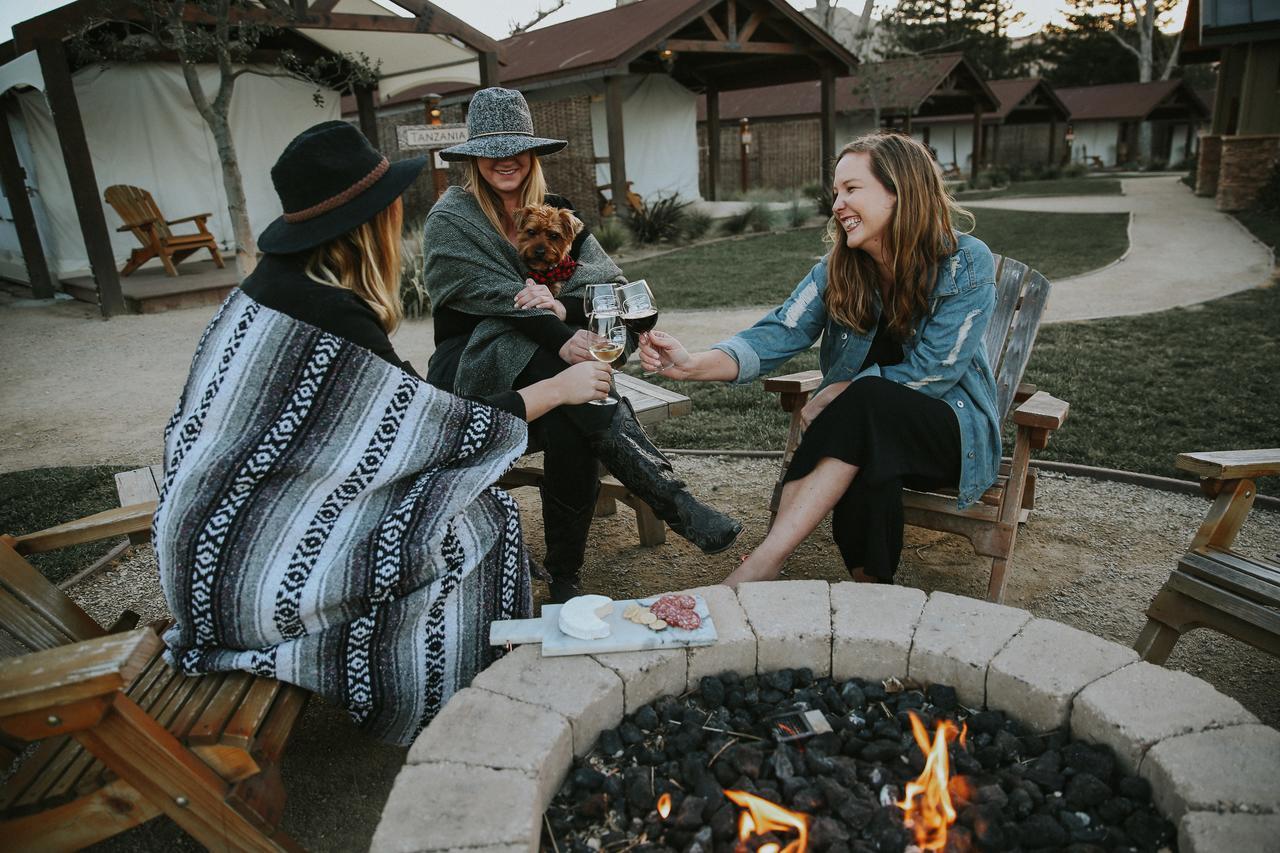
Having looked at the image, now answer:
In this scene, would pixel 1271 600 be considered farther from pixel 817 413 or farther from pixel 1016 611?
pixel 817 413

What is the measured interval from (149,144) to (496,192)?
443 inches

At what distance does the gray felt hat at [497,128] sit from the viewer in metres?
3.13

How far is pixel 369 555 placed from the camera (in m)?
2.10

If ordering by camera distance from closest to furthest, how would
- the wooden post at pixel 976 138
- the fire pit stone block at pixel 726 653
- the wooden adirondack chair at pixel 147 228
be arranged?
1. the fire pit stone block at pixel 726 653
2. the wooden adirondack chair at pixel 147 228
3. the wooden post at pixel 976 138

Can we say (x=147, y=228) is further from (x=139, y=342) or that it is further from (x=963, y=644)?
(x=963, y=644)

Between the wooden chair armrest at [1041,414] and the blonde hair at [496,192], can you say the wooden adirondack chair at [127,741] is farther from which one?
the wooden chair armrest at [1041,414]

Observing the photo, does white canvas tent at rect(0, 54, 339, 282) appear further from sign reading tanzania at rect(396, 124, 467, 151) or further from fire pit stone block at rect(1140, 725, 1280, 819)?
fire pit stone block at rect(1140, 725, 1280, 819)

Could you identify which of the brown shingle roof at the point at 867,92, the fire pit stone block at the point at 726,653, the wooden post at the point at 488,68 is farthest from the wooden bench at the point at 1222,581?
the brown shingle roof at the point at 867,92

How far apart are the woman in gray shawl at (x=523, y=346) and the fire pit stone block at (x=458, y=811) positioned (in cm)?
148

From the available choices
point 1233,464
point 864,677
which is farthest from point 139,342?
point 1233,464

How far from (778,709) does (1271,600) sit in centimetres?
131

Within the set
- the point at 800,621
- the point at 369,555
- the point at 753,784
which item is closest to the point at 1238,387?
the point at 800,621

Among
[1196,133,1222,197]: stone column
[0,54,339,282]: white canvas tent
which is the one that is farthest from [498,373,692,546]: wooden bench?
[1196,133,1222,197]: stone column

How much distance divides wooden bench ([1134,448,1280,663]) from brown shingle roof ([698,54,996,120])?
19536mm
